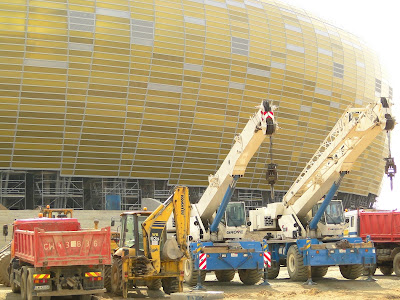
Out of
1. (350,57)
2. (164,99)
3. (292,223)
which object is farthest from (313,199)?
(350,57)

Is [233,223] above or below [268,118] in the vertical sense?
below

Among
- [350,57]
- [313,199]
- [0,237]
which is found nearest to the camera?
[313,199]

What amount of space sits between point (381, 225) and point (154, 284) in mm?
14086

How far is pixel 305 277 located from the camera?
1087 inches

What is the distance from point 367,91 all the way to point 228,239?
5213 centimetres

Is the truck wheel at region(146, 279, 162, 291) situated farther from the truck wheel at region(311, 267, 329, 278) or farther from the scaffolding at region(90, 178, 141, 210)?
the scaffolding at region(90, 178, 141, 210)

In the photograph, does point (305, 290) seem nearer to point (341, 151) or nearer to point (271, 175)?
point (271, 175)

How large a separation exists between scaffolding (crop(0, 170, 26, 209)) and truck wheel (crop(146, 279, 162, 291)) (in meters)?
34.9

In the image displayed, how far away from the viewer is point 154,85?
188 feet

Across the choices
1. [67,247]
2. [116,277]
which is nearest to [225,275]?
[116,277]

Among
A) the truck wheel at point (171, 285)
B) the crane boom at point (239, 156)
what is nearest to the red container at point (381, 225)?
the crane boom at point (239, 156)

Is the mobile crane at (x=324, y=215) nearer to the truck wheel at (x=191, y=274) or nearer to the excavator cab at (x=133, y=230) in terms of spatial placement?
the truck wheel at (x=191, y=274)

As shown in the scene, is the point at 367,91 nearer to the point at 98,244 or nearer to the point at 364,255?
the point at 364,255

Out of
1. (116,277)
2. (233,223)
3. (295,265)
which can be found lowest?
(116,277)
